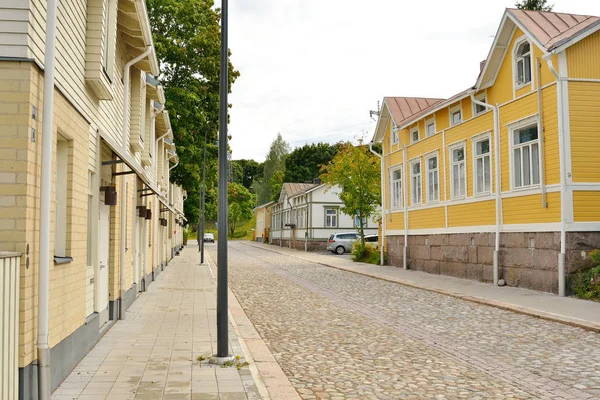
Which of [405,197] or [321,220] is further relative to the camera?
[321,220]

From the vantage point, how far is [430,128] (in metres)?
23.4

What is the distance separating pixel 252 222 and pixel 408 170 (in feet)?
294

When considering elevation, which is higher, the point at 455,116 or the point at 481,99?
the point at 481,99

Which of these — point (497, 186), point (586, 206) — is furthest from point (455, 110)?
point (586, 206)

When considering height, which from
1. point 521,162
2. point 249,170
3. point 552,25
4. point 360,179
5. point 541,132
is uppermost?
point 249,170

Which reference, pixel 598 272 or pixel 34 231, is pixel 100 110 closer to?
pixel 34 231

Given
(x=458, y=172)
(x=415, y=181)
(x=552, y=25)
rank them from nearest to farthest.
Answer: (x=552, y=25) < (x=458, y=172) < (x=415, y=181)

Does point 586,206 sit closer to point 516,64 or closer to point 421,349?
point 516,64

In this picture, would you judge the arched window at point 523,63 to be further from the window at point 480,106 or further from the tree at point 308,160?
the tree at point 308,160

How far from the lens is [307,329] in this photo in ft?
33.6

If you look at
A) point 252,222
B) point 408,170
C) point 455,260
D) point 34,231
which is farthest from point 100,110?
point 252,222

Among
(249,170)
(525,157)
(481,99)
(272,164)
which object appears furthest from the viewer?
(249,170)

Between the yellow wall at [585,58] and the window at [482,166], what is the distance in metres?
4.03

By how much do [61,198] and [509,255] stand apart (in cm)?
1330
